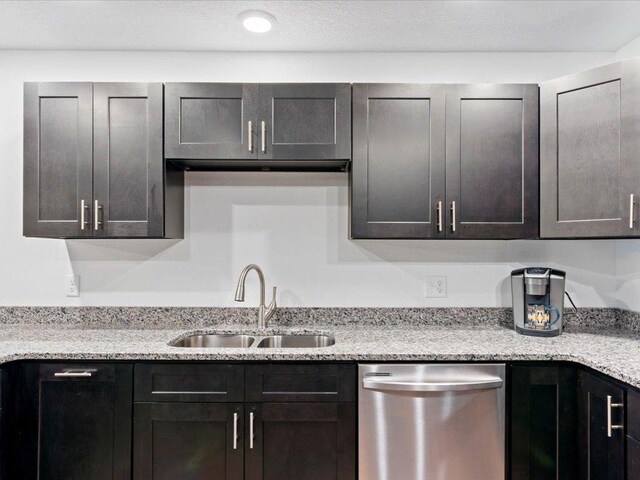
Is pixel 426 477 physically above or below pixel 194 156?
below

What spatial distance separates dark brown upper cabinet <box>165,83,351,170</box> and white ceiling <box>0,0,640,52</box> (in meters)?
0.34

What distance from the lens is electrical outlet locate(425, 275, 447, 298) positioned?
7.45ft

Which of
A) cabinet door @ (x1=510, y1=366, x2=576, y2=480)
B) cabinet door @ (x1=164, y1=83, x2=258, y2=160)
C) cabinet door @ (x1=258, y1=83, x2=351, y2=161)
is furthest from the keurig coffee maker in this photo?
cabinet door @ (x1=164, y1=83, x2=258, y2=160)

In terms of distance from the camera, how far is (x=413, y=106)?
1962 millimetres

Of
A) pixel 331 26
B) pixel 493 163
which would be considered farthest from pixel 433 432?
pixel 331 26

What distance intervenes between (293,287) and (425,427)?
100 cm

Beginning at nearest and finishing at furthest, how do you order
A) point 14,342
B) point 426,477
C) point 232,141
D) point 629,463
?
point 629,463 < point 426,477 < point 14,342 < point 232,141

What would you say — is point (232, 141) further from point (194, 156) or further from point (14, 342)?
point (14, 342)

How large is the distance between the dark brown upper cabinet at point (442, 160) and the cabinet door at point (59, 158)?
1294 mm

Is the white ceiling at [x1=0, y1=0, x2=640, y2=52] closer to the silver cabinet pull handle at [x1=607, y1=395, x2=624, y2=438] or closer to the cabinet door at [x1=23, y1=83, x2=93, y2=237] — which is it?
the cabinet door at [x1=23, y1=83, x2=93, y2=237]

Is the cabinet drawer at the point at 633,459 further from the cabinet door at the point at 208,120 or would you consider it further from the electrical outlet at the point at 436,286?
the cabinet door at the point at 208,120

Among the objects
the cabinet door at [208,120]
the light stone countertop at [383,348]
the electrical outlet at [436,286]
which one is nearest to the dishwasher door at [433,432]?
the light stone countertop at [383,348]

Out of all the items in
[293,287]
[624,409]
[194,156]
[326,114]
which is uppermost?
[326,114]

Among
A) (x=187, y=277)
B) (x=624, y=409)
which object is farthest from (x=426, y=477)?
(x=187, y=277)
